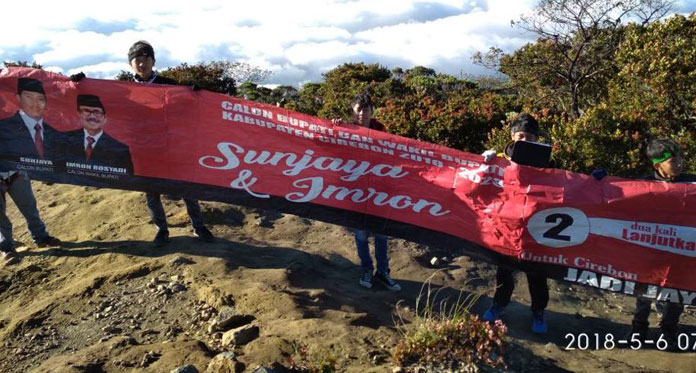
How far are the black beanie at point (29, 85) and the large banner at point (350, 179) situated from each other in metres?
0.01

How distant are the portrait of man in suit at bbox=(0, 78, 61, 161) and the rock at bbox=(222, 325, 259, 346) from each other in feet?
9.80

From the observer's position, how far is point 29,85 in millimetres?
5652

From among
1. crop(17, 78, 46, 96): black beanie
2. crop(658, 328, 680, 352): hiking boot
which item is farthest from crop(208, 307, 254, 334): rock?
crop(658, 328, 680, 352): hiking boot

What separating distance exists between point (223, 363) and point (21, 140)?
12.1 feet

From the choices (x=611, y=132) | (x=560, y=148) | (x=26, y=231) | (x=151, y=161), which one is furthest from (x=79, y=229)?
(x=611, y=132)

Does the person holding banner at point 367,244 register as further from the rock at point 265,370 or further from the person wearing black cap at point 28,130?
the person wearing black cap at point 28,130

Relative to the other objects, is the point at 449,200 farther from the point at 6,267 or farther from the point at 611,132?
the point at 6,267

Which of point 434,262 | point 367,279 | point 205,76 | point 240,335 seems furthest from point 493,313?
point 205,76

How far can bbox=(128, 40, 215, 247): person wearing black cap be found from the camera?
5.60m

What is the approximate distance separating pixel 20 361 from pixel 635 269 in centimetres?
536

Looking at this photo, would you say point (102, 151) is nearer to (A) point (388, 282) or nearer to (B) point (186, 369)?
(B) point (186, 369)

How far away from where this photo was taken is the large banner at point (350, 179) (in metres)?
4.90

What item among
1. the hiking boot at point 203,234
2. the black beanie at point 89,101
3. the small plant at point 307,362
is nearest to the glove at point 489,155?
the small plant at point 307,362

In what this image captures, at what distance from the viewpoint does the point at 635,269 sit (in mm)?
4926
